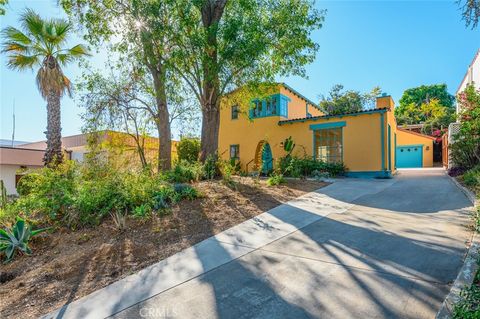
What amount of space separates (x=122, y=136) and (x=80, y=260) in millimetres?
9621

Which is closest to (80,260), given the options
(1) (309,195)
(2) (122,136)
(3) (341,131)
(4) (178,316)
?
(4) (178,316)

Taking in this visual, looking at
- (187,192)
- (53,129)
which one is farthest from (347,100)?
(53,129)

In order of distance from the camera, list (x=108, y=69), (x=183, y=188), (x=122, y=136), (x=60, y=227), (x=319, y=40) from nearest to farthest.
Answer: (x=60, y=227) < (x=183, y=188) < (x=319, y=40) < (x=108, y=69) < (x=122, y=136)

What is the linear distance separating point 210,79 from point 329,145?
8.32 m

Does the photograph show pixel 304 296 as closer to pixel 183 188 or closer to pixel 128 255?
pixel 128 255

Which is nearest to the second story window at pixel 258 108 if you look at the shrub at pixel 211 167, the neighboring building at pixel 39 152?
the neighboring building at pixel 39 152

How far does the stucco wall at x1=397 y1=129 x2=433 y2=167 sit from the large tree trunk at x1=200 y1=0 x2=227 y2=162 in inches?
895

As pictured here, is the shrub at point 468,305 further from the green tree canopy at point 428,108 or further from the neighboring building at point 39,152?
the green tree canopy at point 428,108

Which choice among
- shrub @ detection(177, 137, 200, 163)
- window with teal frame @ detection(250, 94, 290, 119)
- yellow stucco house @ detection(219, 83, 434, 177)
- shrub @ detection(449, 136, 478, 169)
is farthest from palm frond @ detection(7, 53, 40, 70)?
shrub @ detection(449, 136, 478, 169)

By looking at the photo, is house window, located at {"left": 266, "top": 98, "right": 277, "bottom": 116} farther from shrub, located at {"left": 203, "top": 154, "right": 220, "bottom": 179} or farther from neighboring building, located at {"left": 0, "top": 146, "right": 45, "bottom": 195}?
neighboring building, located at {"left": 0, "top": 146, "right": 45, "bottom": 195}

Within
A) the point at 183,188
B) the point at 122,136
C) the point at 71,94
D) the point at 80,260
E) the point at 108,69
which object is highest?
the point at 108,69

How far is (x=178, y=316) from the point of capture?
297cm

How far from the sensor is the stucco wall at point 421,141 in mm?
25500

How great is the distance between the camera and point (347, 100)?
30.0 m
